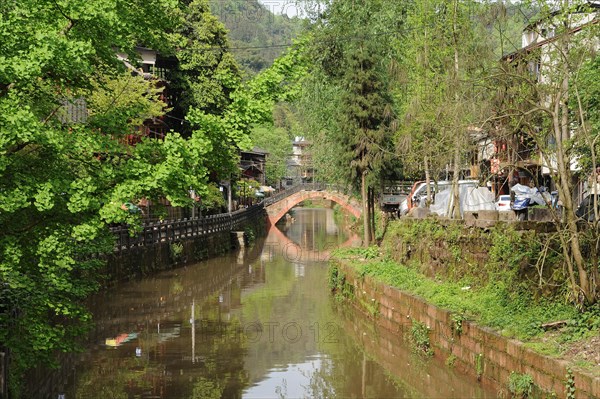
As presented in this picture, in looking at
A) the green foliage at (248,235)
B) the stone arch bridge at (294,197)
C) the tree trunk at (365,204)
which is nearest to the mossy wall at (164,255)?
the green foliage at (248,235)

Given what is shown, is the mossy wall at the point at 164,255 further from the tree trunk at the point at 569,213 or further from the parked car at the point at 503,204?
the tree trunk at the point at 569,213

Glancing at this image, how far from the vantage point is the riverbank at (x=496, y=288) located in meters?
13.3

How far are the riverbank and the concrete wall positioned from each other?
50 mm

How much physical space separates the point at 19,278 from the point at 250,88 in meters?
4.51

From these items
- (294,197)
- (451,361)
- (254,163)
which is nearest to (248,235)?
(294,197)

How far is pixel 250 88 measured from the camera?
509 inches

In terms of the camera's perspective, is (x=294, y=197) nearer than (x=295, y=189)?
Yes

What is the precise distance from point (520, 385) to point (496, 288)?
174 inches

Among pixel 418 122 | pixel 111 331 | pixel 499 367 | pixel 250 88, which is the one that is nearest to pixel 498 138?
pixel 499 367

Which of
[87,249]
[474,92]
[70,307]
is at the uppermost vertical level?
[474,92]

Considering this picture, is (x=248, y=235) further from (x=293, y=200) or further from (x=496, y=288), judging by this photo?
(x=496, y=288)

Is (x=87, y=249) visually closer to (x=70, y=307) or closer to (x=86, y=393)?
(x=70, y=307)

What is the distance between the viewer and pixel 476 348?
52.2 ft

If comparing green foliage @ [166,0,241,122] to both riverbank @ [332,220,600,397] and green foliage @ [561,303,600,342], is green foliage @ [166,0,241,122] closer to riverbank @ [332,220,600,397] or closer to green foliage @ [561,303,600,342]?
riverbank @ [332,220,600,397]
